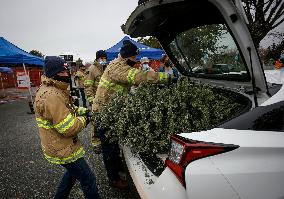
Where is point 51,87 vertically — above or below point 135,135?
above

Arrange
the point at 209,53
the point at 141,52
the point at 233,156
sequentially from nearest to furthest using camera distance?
the point at 233,156 < the point at 209,53 < the point at 141,52

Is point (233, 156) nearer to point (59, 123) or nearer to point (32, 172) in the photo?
point (59, 123)

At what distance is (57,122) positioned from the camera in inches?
120

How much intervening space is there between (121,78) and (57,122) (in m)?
1.35

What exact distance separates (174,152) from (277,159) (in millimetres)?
599

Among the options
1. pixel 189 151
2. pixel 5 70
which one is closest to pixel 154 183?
pixel 189 151

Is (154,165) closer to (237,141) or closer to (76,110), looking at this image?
(237,141)

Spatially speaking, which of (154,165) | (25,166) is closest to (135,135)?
(154,165)

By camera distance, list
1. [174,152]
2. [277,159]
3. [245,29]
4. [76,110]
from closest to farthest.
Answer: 1. [277,159]
2. [174,152]
3. [245,29]
4. [76,110]

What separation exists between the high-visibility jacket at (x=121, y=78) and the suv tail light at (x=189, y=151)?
6.67 ft

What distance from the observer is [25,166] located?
581cm

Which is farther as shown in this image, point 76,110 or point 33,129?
point 33,129

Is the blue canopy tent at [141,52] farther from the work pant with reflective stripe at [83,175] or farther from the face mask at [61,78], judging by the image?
the work pant with reflective stripe at [83,175]

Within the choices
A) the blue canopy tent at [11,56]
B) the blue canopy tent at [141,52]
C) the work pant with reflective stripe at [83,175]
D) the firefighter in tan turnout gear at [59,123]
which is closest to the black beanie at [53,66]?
the firefighter in tan turnout gear at [59,123]
